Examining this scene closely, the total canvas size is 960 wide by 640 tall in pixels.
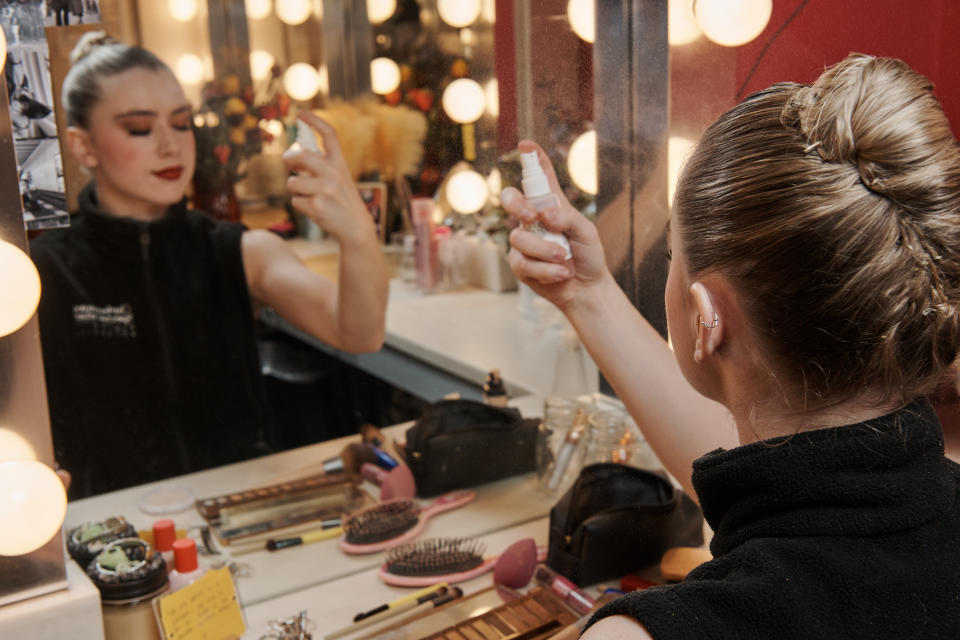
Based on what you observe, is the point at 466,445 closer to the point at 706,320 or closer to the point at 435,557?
the point at 435,557

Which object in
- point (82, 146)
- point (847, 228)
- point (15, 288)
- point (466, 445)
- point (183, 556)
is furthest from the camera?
point (82, 146)

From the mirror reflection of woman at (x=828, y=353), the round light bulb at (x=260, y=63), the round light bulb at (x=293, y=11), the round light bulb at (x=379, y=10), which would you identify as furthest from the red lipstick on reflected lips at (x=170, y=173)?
the mirror reflection of woman at (x=828, y=353)

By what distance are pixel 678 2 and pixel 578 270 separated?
35cm

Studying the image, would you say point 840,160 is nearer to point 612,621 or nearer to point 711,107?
point 612,621

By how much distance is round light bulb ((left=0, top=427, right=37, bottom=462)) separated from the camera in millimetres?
816

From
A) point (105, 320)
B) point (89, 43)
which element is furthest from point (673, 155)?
point (105, 320)

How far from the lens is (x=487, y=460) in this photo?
1384 millimetres

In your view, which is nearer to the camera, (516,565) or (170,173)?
(516,565)

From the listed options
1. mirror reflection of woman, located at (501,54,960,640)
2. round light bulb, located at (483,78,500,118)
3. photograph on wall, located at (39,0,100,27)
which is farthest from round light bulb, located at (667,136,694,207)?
photograph on wall, located at (39,0,100,27)

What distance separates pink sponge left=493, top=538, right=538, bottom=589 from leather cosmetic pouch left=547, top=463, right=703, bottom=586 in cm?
3

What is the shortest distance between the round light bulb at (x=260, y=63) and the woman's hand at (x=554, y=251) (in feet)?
2.54

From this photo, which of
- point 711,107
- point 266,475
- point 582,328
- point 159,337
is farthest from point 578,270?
point 159,337

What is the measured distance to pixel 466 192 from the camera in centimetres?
166

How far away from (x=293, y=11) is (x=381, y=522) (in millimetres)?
948
